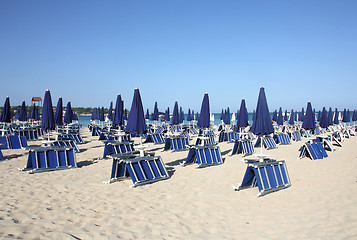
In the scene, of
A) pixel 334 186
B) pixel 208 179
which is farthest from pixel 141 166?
pixel 334 186

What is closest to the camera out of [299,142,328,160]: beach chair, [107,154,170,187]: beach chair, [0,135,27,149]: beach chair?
[107,154,170,187]: beach chair

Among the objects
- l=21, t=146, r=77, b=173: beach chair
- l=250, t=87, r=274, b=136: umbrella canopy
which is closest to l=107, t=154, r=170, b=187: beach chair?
l=21, t=146, r=77, b=173: beach chair

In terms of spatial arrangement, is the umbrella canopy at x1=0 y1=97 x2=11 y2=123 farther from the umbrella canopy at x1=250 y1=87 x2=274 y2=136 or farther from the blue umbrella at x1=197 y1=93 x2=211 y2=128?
the umbrella canopy at x1=250 y1=87 x2=274 y2=136

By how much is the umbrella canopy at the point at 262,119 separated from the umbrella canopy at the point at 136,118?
134 inches

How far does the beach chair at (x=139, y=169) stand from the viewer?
6305 mm

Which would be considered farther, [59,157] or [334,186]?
[59,157]

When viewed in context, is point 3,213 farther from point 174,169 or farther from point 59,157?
point 174,169

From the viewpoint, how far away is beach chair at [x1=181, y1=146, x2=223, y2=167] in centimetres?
875

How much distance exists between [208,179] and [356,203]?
138 inches

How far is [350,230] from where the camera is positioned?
3.91 m

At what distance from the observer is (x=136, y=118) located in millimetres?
7660

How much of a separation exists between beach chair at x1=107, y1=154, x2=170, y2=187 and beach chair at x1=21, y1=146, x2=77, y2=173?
8.12 feet

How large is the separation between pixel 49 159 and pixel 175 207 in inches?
204

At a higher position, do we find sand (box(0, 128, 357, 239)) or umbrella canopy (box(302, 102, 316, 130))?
umbrella canopy (box(302, 102, 316, 130))
